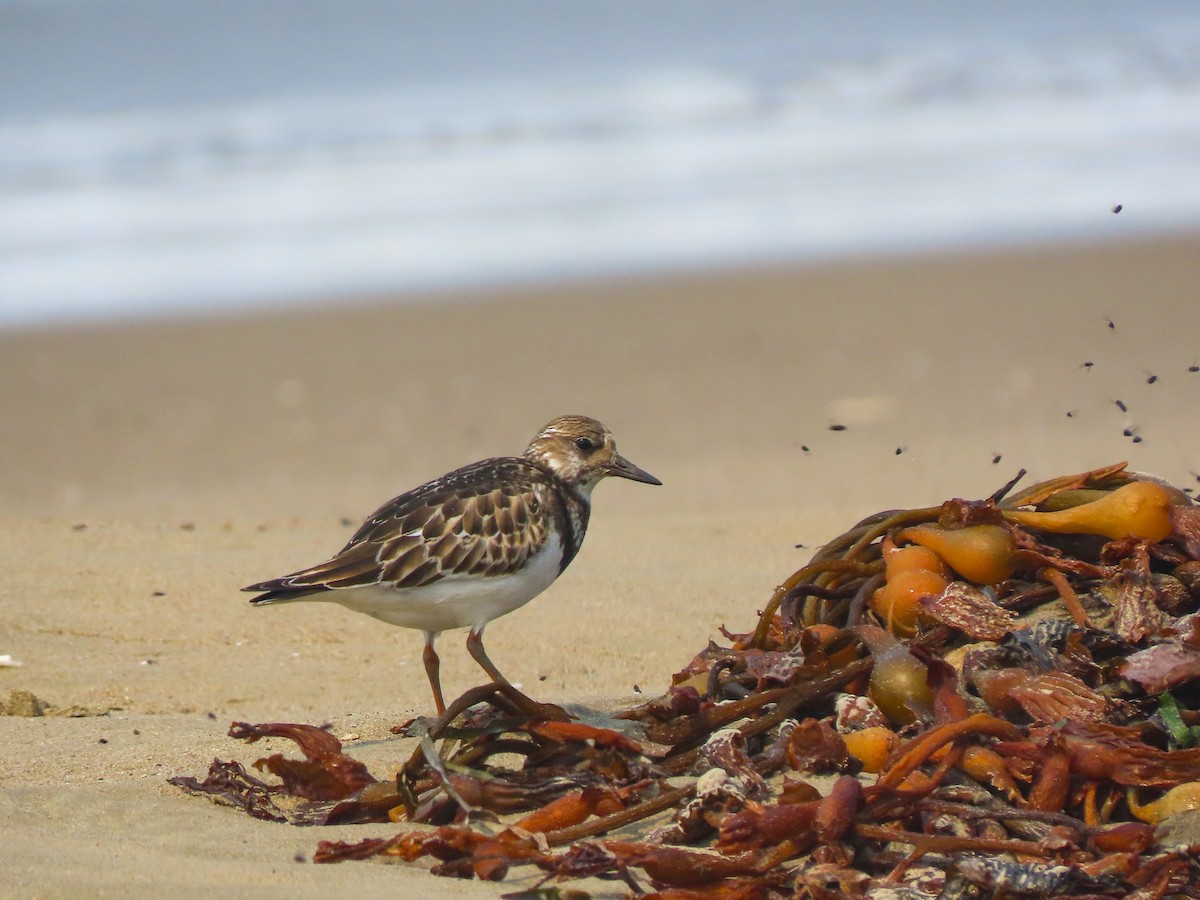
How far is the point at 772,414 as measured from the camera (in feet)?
27.5

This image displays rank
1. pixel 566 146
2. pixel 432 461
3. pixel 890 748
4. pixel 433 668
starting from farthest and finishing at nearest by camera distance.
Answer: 1. pixel 566 146
2. pixel 432 461
3. pixel 433 668
4. pixel 890 748

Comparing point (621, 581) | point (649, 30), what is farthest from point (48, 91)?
point (621, 581)

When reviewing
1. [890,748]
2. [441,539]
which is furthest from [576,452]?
[890,748]

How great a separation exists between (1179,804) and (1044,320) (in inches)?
296

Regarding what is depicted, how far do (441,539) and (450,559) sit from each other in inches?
Result: 2.4

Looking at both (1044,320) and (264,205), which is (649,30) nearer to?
(264,205)

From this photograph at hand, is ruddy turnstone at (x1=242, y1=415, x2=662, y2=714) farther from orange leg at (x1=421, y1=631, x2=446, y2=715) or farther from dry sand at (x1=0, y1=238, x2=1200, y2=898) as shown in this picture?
dry sand at (x1=0, y1=238, x2=1200, y2=898)

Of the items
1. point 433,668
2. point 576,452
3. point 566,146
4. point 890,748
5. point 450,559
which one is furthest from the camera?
point 566,146

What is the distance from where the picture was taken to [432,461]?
26.1ft

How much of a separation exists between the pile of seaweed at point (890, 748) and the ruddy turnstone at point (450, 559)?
619 mm

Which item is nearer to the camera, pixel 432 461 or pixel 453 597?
pixel 453 597

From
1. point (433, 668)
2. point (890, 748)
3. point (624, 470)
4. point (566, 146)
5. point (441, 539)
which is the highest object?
point (566, 146)

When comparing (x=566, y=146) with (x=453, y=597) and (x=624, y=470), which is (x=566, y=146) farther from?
(x=453, y=597)

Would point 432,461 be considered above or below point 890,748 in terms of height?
above
